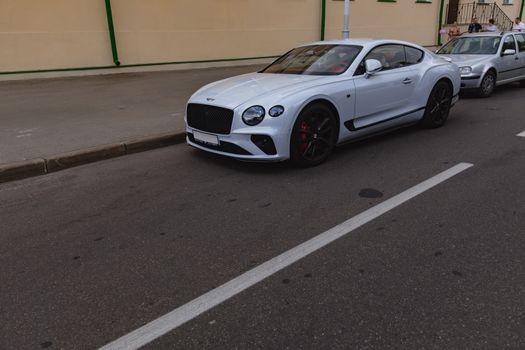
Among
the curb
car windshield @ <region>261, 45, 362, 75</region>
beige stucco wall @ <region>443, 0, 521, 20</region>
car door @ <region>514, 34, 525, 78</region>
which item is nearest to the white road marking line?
car windshield @ <region>261, 45, 362, 75</region>

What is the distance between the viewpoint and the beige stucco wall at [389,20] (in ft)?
58.8

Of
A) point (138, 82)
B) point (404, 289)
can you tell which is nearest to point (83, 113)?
point (138, 82)

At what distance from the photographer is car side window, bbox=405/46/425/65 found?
704 centimetres

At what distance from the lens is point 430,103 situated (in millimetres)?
7270

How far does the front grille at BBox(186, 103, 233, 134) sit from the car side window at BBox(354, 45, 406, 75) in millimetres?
2100

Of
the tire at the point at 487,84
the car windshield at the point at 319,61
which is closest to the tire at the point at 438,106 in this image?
the car windshield at the point at 319,61

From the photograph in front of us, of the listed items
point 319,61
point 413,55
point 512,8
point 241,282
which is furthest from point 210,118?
point 512,8

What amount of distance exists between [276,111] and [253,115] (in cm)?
27

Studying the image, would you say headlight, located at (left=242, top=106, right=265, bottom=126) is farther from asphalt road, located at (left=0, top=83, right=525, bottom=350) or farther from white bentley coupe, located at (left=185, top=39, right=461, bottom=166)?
asphalt road, located at (left=0, top=83, right=525, bottom=350)

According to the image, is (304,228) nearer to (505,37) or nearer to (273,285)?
(273,285)

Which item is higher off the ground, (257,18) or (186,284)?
(257,18)

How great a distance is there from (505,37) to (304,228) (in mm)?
10205

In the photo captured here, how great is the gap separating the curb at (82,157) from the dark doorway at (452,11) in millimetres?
21081

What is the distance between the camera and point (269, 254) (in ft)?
11.6
